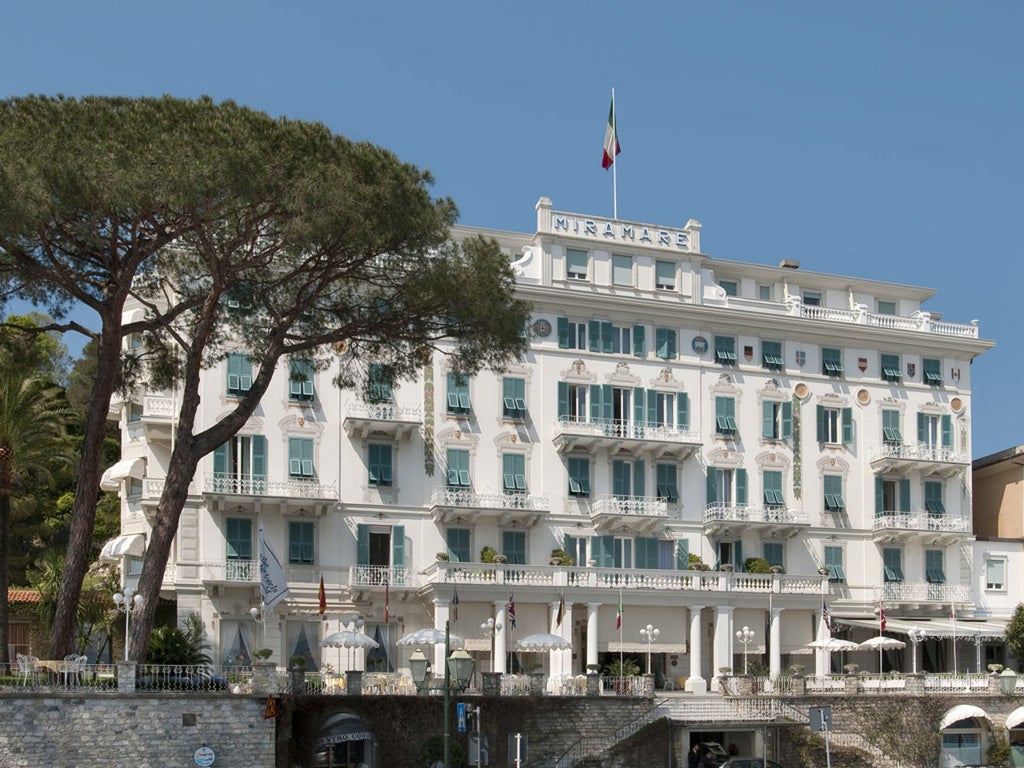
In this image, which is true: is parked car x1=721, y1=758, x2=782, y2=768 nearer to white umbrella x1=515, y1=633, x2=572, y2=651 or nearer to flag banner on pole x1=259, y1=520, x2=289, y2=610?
white umbrella x1=515, y1=633, x2=572, y2=651

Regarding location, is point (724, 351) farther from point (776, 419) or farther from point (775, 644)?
point (775, 644)

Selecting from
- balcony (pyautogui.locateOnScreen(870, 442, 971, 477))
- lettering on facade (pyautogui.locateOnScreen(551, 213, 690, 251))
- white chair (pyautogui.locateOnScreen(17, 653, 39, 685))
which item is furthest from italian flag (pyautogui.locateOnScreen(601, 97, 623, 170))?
white chair (pyautogui.locateOnScreen(17, 653, 39, 685))

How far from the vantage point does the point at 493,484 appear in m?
57.3

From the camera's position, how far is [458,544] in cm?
5659

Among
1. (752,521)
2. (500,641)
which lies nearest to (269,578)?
(500,641)

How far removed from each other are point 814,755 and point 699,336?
1793 centimetres

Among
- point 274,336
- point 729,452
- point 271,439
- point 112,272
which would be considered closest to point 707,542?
point 729,452

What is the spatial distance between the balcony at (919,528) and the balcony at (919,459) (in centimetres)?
176

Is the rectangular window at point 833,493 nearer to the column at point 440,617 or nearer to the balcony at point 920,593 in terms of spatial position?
the balcony at point 920,593

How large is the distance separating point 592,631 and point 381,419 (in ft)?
34.3

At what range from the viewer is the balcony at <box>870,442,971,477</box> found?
204 feet

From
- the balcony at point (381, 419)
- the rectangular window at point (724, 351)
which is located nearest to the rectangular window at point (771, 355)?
the rectangular window at point (724, 351)

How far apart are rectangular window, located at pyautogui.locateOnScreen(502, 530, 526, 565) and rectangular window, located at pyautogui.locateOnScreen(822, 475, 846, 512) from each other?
12.8m

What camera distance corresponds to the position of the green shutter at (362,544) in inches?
2169
